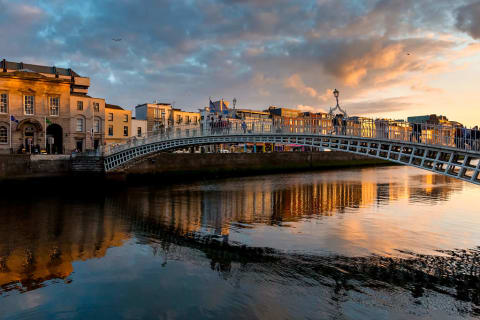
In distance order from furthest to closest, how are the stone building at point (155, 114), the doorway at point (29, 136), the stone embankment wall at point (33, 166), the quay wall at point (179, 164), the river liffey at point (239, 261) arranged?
the stone building at point (155, 114)
the doorway at point (29, 136)
the quay wall at point (179, 164)
the stone embankment wall at point (33, 166)
the river liffey at point (239, 261)

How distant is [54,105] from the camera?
111 feet

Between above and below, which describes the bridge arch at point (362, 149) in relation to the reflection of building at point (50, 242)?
above

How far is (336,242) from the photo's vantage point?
11.6 meters

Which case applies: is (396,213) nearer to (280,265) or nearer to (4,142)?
(280,265)

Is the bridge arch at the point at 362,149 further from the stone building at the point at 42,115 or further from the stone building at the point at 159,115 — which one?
the stone building at the point at 159,115

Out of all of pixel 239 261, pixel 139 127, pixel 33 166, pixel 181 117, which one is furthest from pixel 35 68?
pixel 239 261

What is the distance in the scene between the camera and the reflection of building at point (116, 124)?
42.2 m

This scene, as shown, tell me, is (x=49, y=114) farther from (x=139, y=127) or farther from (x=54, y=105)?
(x=139, y=127)

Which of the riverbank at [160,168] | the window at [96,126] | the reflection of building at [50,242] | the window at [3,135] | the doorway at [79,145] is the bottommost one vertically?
the reflection of building at [50,242]

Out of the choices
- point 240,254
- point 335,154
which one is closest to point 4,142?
point 240,254

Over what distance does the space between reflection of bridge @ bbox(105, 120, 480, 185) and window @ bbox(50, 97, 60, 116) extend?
8.12m

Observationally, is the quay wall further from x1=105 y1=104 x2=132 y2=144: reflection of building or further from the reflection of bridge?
x1=105 y1=104 x2=132 y2=144: reflection of building

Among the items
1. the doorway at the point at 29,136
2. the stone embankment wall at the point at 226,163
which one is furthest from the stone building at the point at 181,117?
the doorway at the point at 29,136

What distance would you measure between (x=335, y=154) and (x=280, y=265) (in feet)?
157
